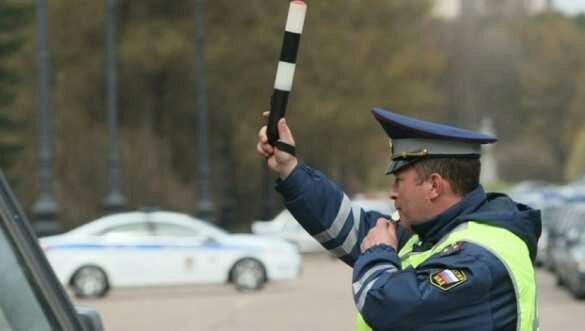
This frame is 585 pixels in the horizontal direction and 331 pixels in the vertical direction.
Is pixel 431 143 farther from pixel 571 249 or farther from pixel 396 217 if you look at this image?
pixel 571 249

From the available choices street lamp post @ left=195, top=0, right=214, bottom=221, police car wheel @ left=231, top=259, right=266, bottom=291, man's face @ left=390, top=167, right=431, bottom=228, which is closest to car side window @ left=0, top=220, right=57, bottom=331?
man's face @ left=390, top=167, right=431, bottom=228

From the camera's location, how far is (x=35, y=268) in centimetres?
331

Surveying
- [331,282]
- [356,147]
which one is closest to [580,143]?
[356,147]

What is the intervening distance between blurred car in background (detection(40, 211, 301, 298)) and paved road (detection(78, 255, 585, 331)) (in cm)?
37

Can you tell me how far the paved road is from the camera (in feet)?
64.0

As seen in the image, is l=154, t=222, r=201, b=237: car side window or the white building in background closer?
l=154, t=222, r=201, b=237: car side window

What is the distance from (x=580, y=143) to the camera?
129 meters

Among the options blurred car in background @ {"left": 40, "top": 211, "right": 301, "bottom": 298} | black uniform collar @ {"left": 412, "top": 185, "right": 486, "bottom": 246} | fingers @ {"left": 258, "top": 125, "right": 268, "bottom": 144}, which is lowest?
blurred car in background @ {"left": 40, "top": 211, "right": 301, "bottom": 298}

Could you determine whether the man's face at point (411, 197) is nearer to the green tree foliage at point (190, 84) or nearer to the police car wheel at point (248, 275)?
the police car wheel at point (248, 275)

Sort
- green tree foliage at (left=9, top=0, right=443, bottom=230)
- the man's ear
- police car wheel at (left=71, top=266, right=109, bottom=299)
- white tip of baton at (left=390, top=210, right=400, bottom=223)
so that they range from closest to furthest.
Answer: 1. the man's ear
2. white tip of baton at (left=390, top=210, right=400, bottom=223)
3. police car wheel at (left=71, top=266, right=109, bottom=299)
4. green tree foliage at (left=9, top=0, right=443, bottom=230)

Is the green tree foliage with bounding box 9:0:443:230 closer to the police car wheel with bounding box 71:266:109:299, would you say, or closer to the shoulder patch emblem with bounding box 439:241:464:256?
the police car wheel with bounding box 71:266:109:299

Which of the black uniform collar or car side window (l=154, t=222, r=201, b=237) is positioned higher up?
the black uniform collar

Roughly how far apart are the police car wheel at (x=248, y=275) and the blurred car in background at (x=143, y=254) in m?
0.02

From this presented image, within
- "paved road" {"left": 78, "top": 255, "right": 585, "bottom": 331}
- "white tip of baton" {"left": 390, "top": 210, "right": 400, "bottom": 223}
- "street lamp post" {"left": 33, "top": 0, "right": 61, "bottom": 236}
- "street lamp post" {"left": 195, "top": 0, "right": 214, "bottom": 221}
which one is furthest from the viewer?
"street lamp post" {"left": 195, "top": 0, "right": 214, "bottom": 221}
